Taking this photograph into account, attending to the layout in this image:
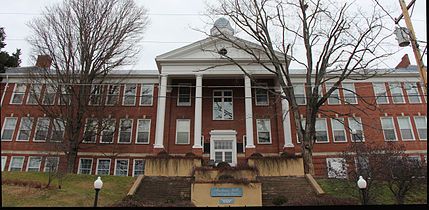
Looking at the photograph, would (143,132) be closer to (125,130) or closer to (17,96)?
(125,130)

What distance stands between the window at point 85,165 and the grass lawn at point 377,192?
18877 millimetres

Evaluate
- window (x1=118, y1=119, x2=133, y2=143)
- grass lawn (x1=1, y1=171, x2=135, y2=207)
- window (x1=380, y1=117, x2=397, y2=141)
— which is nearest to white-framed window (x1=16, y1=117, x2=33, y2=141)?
window (x1=118, y1=119, x2=133, y2=143)

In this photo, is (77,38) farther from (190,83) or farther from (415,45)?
(415,45)

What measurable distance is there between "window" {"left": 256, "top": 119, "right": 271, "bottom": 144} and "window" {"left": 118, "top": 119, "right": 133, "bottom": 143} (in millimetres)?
10831

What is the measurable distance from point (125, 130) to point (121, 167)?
10.4ft

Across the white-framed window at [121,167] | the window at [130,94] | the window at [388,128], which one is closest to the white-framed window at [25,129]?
the window at [130,94]

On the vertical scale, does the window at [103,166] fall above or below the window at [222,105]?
below

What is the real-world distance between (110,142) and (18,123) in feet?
27.0

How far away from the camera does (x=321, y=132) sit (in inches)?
1139

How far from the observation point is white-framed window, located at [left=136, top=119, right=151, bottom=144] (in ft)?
94.1

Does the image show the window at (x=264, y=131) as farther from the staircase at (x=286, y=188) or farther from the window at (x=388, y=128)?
the window at (x=388, y=128)

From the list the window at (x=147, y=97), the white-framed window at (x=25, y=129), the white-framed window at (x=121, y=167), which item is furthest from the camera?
the window at (x=147, y=97)

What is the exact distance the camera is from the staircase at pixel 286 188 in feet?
52.6

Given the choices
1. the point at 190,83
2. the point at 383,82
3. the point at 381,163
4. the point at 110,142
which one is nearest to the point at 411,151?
the point at 383,82
